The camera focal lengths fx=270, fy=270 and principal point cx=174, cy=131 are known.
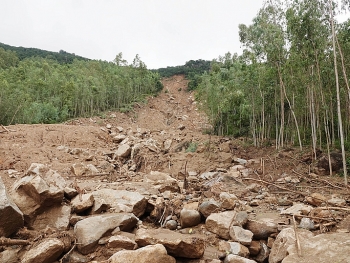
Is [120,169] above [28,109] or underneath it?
underneath

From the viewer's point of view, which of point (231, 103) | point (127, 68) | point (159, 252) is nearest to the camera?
point (159, 252)

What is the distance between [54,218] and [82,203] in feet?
1.82

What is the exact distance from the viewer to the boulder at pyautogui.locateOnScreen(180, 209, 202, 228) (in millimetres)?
5582

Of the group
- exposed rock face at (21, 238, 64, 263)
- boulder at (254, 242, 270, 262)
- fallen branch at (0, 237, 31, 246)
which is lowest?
boulder at (254, 242, 270, 262)

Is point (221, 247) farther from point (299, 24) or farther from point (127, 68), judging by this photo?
point (127, 68)

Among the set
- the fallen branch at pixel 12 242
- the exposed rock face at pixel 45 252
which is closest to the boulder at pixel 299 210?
the exposed rock face at pixel 45 252

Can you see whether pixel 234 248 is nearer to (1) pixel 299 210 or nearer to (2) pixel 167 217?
(2) pixel 167 217

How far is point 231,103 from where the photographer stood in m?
18.3

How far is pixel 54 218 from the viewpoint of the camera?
504 centimetres

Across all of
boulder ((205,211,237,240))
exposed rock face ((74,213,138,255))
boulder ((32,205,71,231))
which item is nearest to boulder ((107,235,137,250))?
exposed rock face ((74,213,138,255))

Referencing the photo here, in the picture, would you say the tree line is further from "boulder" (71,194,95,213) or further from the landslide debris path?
"boulder" (71,194,95,213)

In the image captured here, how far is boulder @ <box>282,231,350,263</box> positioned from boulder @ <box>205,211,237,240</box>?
1.28 m

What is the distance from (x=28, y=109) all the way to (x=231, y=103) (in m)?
16.7

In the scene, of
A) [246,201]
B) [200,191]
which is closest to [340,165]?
[246,201]
